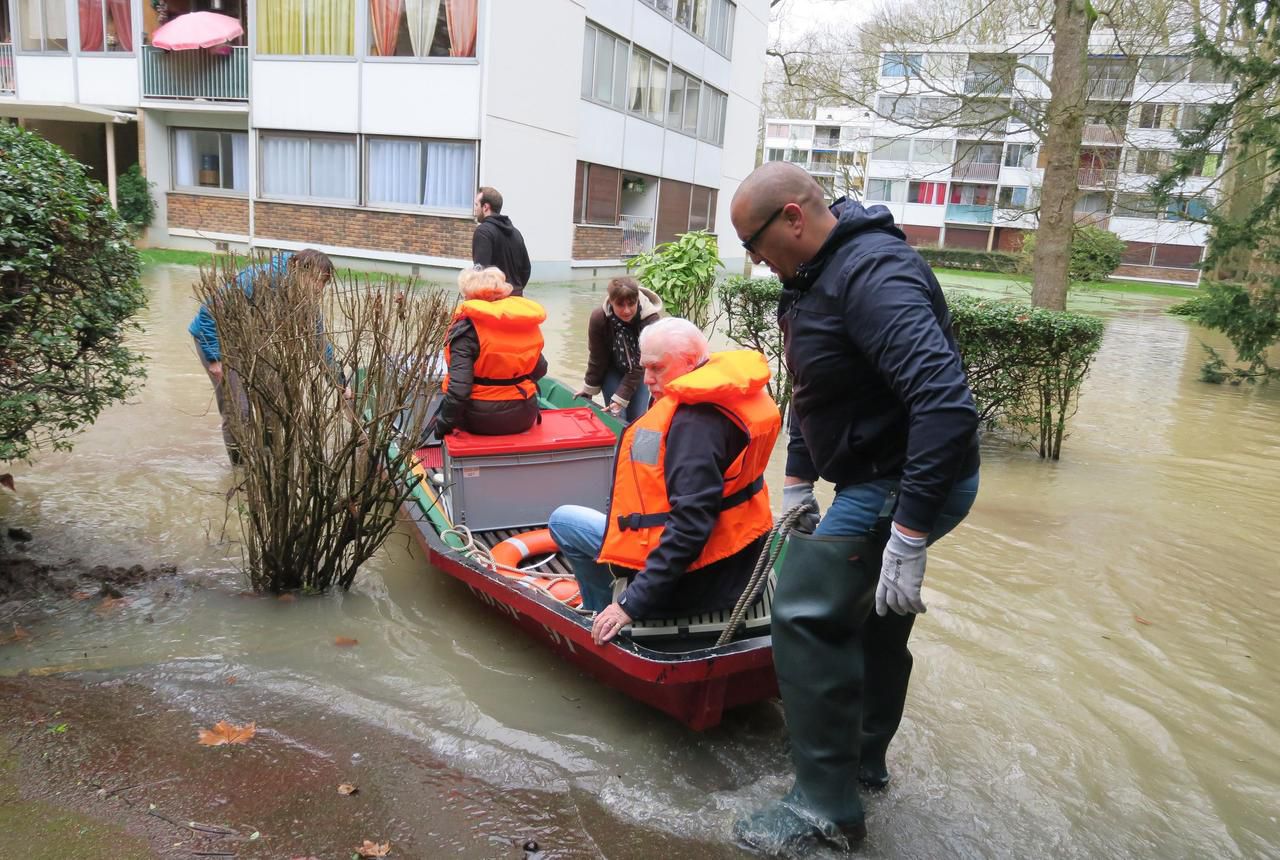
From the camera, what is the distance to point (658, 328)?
11.2 feet

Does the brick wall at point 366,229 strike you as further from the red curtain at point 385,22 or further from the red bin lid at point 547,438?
the red bin lid at point 547,438

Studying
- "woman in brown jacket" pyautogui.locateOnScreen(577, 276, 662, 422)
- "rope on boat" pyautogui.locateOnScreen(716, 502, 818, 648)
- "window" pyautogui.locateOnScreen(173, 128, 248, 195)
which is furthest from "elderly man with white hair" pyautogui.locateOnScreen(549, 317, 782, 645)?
"window" pyautogui.locateOnScreen(173, 128, 248, 195)

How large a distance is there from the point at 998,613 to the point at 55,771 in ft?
14.3

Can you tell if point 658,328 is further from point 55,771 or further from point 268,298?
point 55,771

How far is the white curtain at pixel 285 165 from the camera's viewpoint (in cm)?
1978

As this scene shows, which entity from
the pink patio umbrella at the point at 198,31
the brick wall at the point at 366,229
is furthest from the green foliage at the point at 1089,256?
the pink patio umbrella at the point at 198,31

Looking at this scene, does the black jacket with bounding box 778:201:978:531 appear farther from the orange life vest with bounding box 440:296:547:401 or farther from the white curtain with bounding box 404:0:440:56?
the white curtain with bounding box 404:0:440:56

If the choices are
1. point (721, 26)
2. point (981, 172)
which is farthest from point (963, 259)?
point (721, 26)

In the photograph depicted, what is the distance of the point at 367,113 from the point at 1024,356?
15.3m

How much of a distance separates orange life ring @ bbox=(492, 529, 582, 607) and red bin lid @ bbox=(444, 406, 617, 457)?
0.47 m

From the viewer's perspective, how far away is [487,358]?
5.06 m

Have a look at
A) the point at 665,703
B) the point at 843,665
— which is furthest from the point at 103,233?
the point at 843,665

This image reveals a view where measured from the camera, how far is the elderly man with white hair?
3096 mm

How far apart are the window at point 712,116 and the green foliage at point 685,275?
19697 millimetres
